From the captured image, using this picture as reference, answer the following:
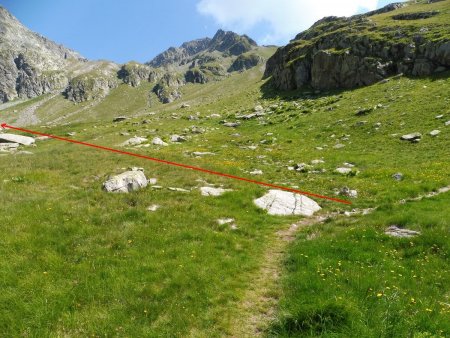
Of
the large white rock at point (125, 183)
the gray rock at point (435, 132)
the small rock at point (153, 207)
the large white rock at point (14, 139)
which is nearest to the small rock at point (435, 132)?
the gray rock at point (435, 132)

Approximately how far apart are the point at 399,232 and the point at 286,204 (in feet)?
21.3

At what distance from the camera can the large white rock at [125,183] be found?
1875 centimetres

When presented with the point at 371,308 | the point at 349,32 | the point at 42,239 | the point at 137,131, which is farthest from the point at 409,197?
the point at 349,32

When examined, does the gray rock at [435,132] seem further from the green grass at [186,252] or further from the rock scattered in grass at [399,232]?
the rock scattered in grass at [399,232]

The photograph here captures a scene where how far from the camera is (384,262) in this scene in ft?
35.8

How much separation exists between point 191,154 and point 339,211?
67.6 ft

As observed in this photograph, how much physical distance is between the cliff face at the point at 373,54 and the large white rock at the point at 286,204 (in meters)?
43.1

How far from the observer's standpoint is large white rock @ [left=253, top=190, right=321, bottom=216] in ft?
58.6

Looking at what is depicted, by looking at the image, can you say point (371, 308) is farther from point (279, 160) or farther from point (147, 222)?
point (279, 160)

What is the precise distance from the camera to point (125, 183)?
19219 millimetres

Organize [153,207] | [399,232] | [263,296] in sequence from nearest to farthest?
[263,296] → [399,232] → [153,207]

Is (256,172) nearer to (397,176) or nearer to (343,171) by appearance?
(343,171)

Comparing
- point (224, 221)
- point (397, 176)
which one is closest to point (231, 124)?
point (397, 176)

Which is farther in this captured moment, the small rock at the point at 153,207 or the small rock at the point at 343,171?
the small rock at the point at 343,171
